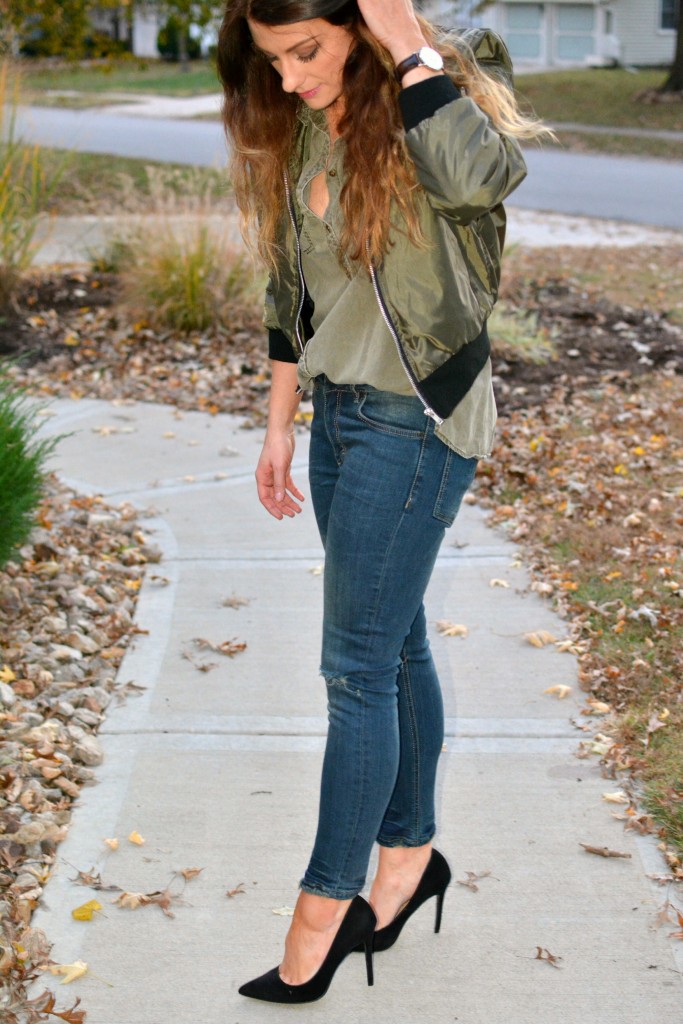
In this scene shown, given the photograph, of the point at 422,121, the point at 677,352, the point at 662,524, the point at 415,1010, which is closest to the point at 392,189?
the point at 422,121

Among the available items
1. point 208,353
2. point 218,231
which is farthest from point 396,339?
point 218,231

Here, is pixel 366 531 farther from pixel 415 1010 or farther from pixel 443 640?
pixel 443 640

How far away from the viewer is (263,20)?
6.91 ft

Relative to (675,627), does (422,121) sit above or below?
above

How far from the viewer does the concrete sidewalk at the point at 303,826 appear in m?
2.58

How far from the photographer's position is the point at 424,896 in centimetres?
273

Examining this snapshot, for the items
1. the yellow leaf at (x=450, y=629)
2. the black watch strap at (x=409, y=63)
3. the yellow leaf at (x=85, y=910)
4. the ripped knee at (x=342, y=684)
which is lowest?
the yellow leaf at (x=450, y=629)

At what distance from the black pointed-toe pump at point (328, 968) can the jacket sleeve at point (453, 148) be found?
1445 mm

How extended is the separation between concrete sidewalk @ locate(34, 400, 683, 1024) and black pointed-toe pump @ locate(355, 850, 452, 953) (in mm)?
53

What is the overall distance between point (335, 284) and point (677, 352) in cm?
560

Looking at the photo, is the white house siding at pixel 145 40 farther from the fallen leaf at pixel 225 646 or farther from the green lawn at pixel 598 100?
the fallen leaf at pixel 225 646

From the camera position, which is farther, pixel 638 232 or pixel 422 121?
pixel 638 232

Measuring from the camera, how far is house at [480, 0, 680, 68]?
116ft

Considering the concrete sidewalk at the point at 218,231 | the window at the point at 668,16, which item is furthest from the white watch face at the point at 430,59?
the window at the point at 668,16
